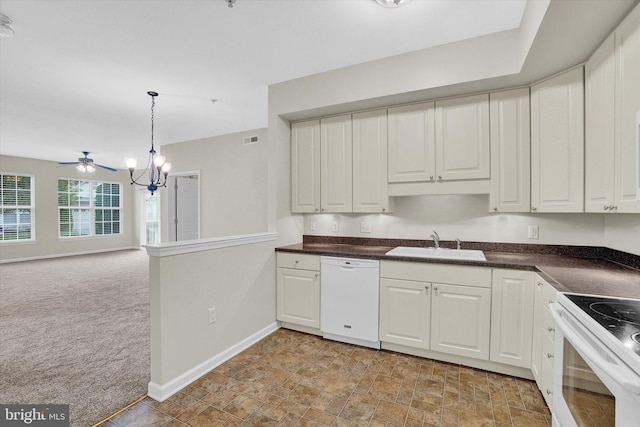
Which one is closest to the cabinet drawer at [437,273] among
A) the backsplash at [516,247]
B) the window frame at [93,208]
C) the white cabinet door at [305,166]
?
the backsplash at [516,247]

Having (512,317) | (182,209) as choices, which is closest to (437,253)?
(512,317)

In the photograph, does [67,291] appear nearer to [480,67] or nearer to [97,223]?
[97,223]

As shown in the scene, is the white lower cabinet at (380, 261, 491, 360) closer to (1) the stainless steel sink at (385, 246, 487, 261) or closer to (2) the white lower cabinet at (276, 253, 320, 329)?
(1) the stainless steel sink at (385, 246, 487, 261)

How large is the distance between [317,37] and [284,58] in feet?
1.43

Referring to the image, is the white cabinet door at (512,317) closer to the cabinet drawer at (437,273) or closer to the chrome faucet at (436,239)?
the cabinet drawer at (437,273)

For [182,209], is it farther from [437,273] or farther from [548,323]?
[548,323]

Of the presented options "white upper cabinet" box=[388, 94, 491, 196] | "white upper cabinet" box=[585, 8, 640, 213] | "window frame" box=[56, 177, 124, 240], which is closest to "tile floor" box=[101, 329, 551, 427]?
"white upper cabinet" box=[585, 8, 640, 213]

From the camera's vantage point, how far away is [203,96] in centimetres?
352

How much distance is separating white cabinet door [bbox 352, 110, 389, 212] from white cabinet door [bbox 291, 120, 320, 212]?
442 millimetres

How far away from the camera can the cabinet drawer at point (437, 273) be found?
2195 mm

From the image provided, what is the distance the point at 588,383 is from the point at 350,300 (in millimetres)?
1747

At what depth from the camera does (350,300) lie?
2.67 metres

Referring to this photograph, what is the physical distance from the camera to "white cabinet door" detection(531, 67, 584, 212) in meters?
2.03

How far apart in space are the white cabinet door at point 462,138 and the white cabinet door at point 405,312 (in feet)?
3.34
